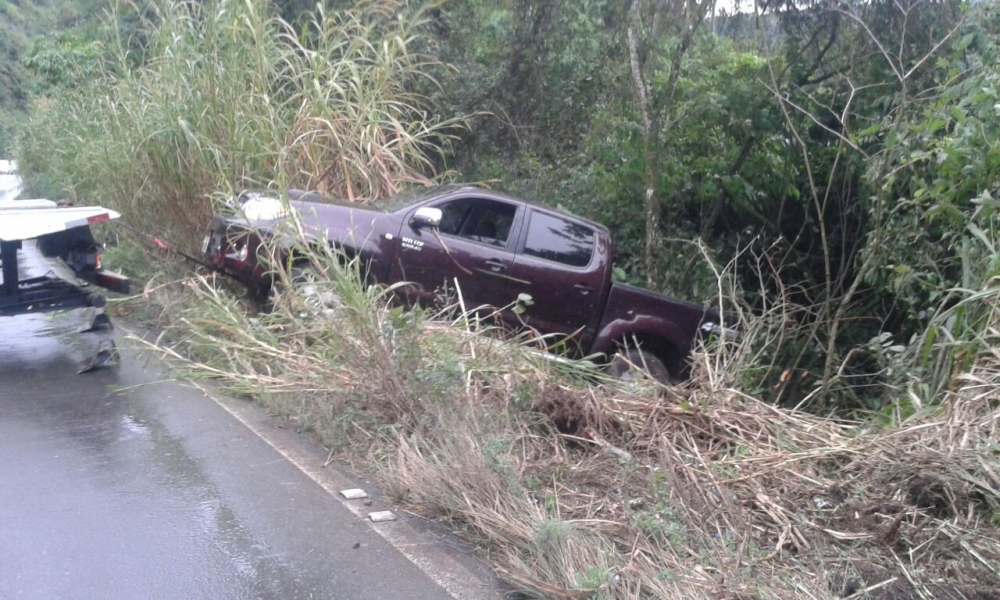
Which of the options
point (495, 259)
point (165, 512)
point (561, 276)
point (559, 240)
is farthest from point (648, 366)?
point (165, 512)

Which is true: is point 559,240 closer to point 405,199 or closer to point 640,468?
point 405,199

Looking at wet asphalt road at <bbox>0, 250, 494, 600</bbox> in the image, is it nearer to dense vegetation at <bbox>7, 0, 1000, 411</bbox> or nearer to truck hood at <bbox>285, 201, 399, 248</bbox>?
truck hood at <bbox>285, 201, 399, 248</bbox>

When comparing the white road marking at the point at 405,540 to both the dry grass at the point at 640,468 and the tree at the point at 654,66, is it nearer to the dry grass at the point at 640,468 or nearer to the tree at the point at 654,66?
the dry grass at the point at 640,468

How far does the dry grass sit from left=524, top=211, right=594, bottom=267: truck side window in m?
2.25

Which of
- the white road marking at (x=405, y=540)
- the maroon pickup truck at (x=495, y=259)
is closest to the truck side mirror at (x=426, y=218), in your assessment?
the maroon pickup truck at (x=495, y=259)

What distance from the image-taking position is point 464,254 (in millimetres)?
8578

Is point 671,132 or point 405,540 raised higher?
point 671,132

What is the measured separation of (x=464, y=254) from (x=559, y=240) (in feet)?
3.48

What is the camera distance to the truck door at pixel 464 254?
27.5ft

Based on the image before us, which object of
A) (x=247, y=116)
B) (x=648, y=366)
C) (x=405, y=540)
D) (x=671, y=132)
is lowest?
(x=648, y=366)

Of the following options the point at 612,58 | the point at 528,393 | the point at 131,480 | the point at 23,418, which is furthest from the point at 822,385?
the point at 612,58

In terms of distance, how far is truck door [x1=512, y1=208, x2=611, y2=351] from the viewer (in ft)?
29.0

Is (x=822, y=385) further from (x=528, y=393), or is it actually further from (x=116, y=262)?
(x=116, y=262)

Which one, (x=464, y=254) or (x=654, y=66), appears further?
(x=654, y=66)
